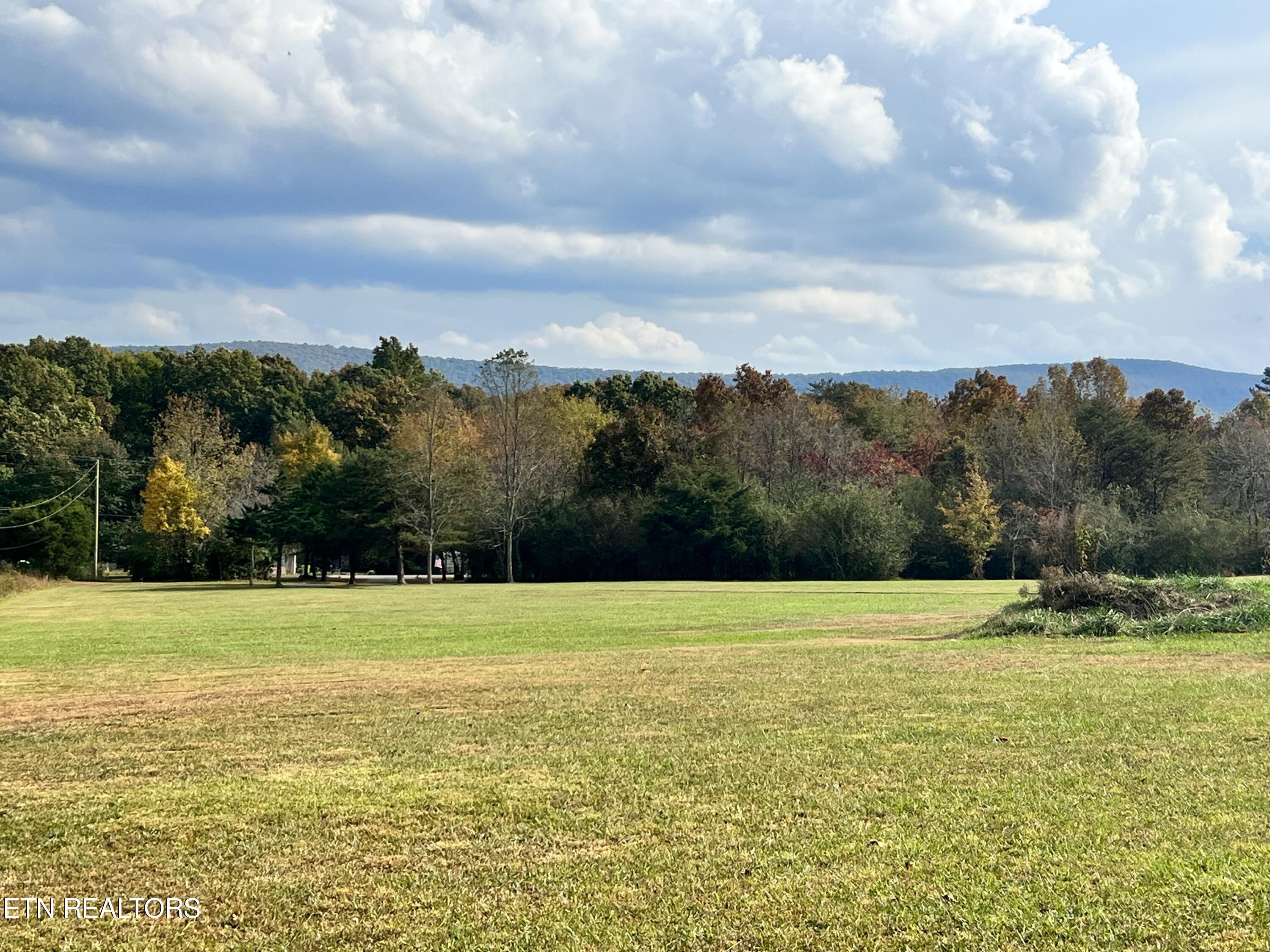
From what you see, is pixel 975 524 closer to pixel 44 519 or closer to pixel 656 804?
pixel 44 519

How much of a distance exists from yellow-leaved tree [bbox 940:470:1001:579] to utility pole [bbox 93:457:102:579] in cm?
5774

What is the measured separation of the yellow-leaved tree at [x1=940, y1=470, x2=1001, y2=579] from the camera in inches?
2744

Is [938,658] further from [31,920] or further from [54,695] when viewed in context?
[31,920]

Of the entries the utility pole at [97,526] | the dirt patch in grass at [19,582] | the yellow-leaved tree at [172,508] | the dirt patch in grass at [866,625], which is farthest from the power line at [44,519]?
the dirt patch in grass at [866,625]

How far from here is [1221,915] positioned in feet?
17.6

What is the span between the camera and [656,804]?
7.74m

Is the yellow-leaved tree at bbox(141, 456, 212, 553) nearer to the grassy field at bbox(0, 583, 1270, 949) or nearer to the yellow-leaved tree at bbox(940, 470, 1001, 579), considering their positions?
the yellow-leaved tree at bbox(940, 470, 1001, 579)

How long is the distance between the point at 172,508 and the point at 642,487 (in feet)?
Answer: 105

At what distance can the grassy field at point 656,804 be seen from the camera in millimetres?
5504

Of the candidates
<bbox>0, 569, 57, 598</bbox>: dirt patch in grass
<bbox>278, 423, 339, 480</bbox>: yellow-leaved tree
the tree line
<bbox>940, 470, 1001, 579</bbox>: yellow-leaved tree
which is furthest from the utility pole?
<bbox>940, 470, 1001, 579</bbox>: yellow-leaved tree

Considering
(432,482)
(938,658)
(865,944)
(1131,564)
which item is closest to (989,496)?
(1131,564)

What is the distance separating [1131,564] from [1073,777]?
197 ft

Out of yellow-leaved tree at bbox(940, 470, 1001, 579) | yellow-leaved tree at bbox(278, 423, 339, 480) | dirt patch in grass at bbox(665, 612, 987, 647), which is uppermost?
yellow-leaved tree at bbox(278, 423, 339, 480)

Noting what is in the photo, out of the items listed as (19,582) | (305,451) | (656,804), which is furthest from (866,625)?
(305,451)
